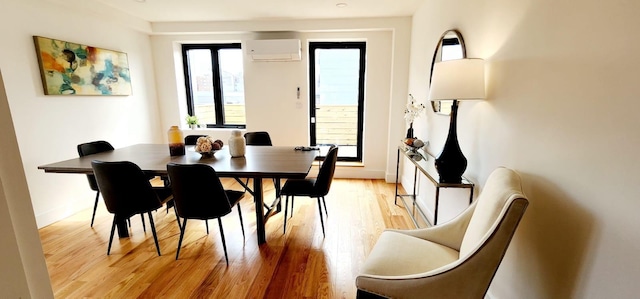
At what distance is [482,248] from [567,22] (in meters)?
0.99

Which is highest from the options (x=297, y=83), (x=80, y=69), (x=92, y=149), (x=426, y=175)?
(x=80, y=69)

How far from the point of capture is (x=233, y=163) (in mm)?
2266

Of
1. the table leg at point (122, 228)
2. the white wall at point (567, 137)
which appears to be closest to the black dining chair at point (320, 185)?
the white wall at point (567, 137)

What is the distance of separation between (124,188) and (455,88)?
243cm

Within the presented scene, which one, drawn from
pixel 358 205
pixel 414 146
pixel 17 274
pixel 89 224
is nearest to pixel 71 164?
pixel 89 224

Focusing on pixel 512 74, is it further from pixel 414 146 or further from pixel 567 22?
pixel 414 146

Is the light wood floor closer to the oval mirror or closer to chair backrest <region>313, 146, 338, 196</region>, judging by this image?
chair backrest <region>313, 146, 338, 196</region>

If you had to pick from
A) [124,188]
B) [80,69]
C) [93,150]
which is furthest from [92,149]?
[80,69]

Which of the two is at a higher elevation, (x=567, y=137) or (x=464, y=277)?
(x=567, y=137)

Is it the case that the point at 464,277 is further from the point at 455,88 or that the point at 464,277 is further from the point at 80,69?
the point at 80,69

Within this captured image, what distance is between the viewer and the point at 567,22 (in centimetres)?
112

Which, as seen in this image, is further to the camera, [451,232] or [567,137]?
[451,232]

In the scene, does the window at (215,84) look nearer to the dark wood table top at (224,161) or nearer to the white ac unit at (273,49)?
the white ac unit at (273,49)

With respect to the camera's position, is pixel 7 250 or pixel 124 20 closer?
pixel 7 250
